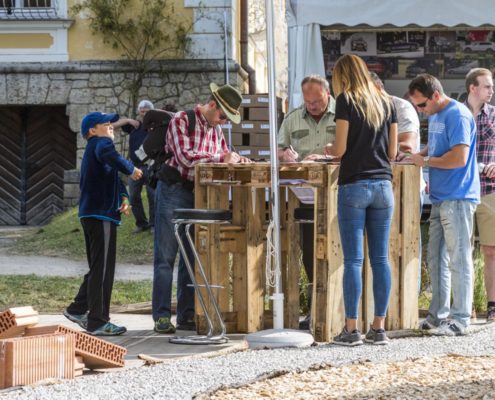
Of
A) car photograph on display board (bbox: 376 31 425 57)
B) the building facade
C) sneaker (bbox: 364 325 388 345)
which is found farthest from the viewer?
the building facade

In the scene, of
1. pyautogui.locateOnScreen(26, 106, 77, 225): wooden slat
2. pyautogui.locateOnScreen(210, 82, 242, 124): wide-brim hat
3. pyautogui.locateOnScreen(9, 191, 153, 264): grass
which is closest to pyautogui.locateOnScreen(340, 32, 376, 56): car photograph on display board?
pyautogui.locateOnScreen(9, 191, 153, 264): grass

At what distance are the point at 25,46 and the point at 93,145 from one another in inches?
465

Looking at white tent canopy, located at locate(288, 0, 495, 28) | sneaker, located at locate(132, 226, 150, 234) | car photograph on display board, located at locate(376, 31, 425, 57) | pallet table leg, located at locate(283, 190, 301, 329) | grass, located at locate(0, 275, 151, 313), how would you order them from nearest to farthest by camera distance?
pallet table leg, located at locate(283, 190, 301, 329), grass, located at locate(0, 275, 151, 313), white tent canopy, located at locate(288, 0, 495, 28), car photograph on display board, located at locate(376, 31, 425, 57), sneaker, located at locate(132, 226, 150, 234)

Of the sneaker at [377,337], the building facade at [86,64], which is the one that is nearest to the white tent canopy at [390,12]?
the sneaker at [377,337]

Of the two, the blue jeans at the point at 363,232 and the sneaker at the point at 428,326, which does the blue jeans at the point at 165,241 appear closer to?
the blue jeans at the point at 363,232

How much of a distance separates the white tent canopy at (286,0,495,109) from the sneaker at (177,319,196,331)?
3858 millimetres

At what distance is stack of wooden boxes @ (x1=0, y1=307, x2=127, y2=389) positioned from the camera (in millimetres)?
6137

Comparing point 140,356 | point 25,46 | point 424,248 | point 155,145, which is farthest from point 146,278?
point 25,46

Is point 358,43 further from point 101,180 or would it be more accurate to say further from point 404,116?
point 101,180

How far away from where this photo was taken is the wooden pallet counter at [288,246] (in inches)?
310

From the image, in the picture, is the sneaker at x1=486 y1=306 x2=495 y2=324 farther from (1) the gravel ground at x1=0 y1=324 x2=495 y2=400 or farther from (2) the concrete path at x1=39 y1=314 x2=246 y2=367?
(2) the concrete path at x1=39 y1=314 x2=246 y2=367

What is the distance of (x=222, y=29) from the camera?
19.4 metres

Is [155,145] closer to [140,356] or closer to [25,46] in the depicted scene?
[140,356]

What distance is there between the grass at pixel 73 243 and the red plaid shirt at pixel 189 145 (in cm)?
602
